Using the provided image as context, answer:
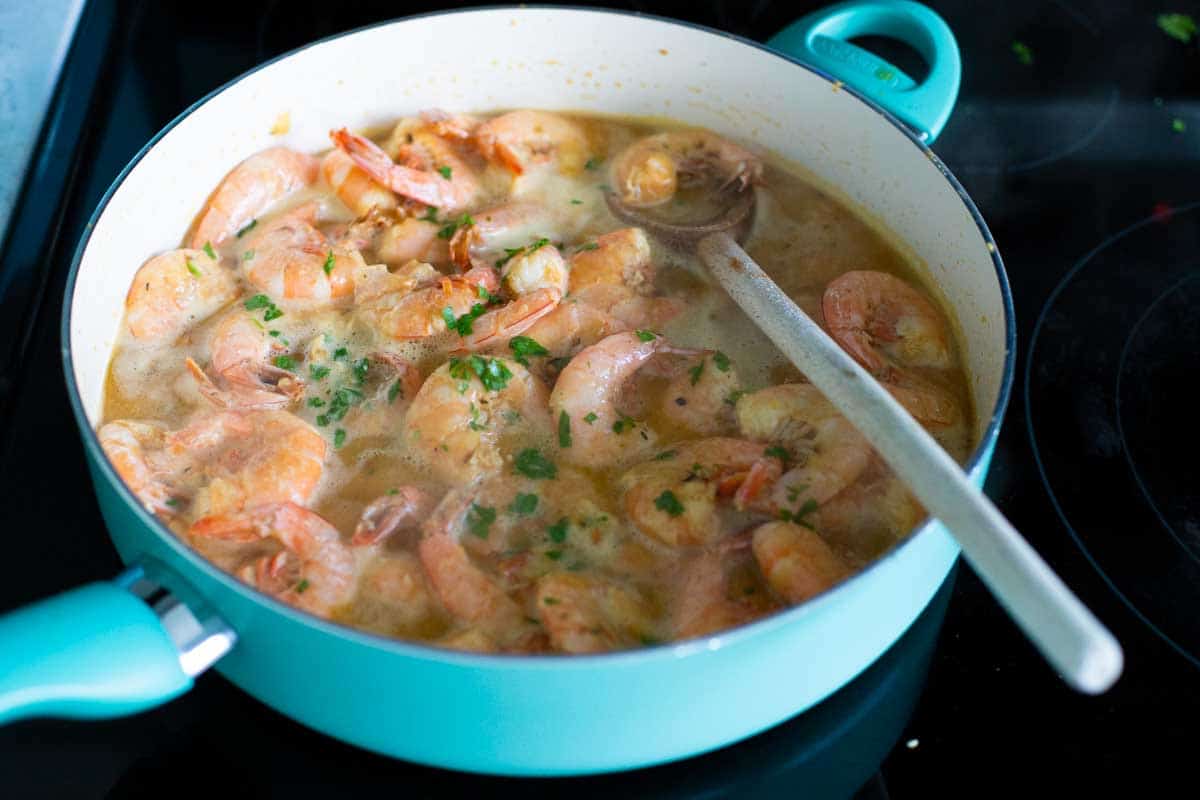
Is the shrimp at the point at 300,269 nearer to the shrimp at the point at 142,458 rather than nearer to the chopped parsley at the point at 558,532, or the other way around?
the shrimp at the point at 142,458

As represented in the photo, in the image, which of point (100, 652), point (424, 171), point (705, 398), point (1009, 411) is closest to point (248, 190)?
point (424, 171)

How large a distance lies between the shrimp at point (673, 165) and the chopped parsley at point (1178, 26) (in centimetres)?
107

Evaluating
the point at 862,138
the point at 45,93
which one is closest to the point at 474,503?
the point at 862,138

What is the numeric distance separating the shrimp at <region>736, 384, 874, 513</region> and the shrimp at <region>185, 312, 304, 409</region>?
69 cm

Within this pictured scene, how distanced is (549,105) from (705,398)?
846 millimetres

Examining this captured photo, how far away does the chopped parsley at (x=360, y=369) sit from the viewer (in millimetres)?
1762

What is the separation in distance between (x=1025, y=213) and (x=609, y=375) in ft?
3.16

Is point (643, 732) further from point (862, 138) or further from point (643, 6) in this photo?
point (643, 6)

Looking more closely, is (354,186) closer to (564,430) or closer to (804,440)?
(564,430)

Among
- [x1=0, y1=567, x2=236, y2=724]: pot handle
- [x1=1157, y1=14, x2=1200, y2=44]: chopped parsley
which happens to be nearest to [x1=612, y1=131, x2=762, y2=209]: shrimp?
[x1=1157, y1=14, x2=1200, y2=44]: chopped parsley

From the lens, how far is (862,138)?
1.98 m

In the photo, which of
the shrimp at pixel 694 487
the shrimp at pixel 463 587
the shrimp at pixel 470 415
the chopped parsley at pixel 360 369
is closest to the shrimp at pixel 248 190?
the chopped parsley at pixel 360 369

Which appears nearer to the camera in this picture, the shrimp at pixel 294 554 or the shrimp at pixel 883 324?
the shrimp at pixel 294 554

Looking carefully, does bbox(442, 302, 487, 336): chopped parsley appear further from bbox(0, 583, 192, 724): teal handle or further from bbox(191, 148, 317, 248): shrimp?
bbox(0, 583, 192, 724): teal handle
